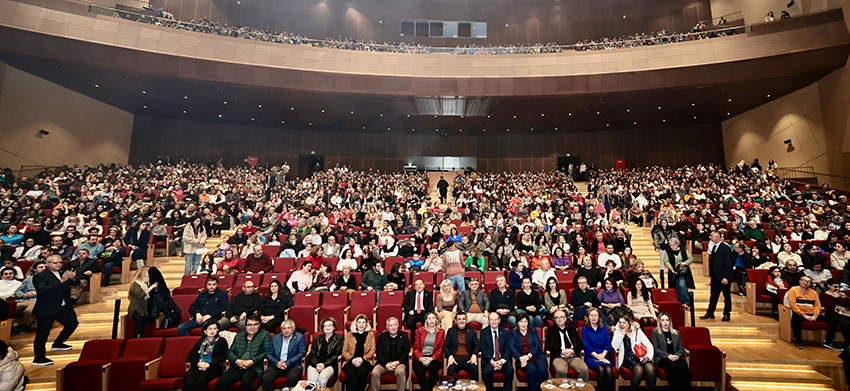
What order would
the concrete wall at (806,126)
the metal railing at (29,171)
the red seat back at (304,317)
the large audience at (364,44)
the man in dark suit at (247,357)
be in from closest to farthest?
the man in dark suit at (247,357), the red seat back at (304,317), the concrete wall at (806,126), the metal railing at (29,171), the large audience at (364,44)

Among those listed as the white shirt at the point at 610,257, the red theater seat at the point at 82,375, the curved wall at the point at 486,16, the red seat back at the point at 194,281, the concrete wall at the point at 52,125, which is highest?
the curved wall at the point at 486,16

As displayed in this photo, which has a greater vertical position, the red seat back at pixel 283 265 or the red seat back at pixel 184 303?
the red seat back at pixel 283 265

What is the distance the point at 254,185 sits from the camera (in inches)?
594

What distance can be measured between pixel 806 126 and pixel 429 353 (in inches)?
687

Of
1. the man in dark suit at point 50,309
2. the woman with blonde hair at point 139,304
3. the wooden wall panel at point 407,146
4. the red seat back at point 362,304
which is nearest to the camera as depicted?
the man in dark suit at point 50,309

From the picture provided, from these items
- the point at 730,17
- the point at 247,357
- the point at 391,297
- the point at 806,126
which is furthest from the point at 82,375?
the point at 730,17

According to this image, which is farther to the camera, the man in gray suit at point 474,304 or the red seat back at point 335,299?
the red seat back at point 335,299

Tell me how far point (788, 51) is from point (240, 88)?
18453 millimetres

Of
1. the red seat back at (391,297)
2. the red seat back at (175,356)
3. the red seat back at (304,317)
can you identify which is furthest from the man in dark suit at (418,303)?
the red seat back at (175,356)

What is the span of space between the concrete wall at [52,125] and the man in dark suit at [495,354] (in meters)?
16.7

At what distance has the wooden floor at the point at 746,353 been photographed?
4695 mm

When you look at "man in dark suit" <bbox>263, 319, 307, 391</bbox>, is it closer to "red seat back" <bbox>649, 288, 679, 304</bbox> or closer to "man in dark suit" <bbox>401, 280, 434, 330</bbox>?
"man in dark suit" <bbox>401, 280, 434, 330</bbox>

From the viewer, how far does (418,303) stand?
565cm

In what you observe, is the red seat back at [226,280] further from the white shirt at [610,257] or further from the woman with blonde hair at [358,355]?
the white shirt at [610,257]
